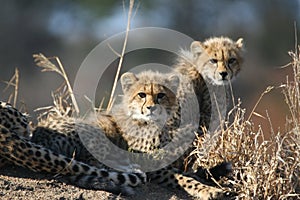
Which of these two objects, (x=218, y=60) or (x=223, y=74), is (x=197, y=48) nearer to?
(x=218, y=60)

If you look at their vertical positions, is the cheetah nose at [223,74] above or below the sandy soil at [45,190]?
above

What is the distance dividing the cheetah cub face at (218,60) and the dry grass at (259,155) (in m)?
0.65

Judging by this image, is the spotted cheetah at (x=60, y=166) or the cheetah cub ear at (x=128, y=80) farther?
the cheetah cub ear at (x=128, y=80)

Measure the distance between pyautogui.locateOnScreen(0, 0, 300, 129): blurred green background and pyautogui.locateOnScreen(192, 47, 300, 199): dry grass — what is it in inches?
385

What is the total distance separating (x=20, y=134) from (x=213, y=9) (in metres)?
12.8

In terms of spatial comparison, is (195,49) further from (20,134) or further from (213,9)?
(213,9)

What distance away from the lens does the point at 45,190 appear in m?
3.85

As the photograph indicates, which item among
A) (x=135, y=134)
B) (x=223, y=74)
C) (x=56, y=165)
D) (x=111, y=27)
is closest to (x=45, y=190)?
(x=56, y=165)

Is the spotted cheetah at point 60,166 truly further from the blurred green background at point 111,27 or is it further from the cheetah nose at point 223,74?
the blurred green background at point 111,27

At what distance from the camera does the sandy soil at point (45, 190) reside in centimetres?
377

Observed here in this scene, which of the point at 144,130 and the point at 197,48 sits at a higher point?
the point at 197,48

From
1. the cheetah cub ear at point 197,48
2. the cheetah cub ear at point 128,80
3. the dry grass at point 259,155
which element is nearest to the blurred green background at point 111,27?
the cheetah cub ear at point 197,48

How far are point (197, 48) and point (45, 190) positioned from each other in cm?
176

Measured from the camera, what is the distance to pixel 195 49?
5234 mm
